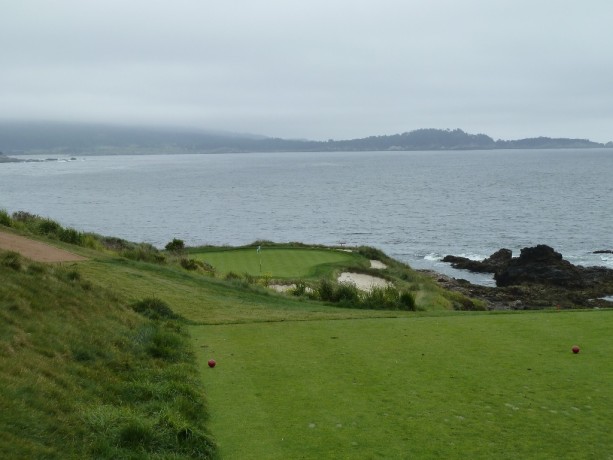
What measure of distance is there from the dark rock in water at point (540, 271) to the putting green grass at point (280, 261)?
11.4m

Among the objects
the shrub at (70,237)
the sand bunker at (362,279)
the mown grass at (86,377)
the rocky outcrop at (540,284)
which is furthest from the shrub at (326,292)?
the rocky outcrop at (540,284)

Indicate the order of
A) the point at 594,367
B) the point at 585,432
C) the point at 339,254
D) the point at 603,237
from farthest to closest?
1. the point at 603,237
2. the point at 339,254
3. the point at 594,367
4. the point at 585,432

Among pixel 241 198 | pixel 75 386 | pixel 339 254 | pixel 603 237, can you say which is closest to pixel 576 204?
pixel 603 237

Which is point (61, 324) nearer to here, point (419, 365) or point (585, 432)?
point (419, 365)

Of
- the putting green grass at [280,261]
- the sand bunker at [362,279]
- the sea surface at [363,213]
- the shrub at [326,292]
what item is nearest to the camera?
the shrub at [326,292]

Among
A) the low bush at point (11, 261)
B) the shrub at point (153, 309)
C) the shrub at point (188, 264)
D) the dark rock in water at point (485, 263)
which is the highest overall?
the low bush at point (11, 261)

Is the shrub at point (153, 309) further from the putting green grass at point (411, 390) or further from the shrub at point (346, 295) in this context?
the shrub at point (346, 295)

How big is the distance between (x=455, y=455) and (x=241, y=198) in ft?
334

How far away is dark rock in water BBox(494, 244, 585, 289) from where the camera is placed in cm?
4009

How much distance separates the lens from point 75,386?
800 centimetres

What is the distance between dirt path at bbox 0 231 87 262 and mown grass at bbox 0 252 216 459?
6.54 meters

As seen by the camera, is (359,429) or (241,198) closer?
(359,429)

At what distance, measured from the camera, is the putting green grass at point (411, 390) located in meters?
7.21

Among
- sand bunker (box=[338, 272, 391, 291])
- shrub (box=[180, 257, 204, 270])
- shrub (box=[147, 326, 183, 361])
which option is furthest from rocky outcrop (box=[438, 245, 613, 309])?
shrub (box=[147, 326, 183, 361])
